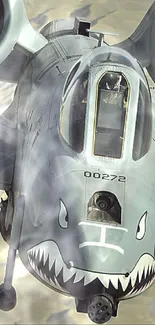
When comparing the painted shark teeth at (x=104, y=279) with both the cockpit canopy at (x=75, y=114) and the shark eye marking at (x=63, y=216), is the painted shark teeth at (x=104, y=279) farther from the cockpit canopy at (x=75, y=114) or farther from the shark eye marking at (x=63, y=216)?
the cockpit canopy at (x=75, y=114)

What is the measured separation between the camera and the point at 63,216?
2609mm

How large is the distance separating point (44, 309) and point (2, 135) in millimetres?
977

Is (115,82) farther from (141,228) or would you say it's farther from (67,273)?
(67,273)

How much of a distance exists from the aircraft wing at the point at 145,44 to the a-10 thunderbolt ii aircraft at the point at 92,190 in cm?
72

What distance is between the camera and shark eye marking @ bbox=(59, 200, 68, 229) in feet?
8.52

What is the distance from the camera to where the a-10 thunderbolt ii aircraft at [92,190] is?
2.56 metres

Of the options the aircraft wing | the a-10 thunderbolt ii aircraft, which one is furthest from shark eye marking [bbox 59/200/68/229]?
the aircraft wing

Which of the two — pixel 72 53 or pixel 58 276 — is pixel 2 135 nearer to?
pixel 72 53

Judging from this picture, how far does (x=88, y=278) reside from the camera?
254cm

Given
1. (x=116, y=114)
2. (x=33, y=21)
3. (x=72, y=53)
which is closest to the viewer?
(x=116, y=114)

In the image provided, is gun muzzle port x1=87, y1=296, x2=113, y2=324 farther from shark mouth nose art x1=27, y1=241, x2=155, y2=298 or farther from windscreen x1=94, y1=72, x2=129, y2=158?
windscreen x1=94, y1=72, x2=129, y2=158

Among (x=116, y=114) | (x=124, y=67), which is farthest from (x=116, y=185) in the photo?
(x=124, y=67)

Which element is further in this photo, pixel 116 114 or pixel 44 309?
pixel 44 309

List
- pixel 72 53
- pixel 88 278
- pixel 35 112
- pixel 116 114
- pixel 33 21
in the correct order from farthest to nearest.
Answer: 1. pixel 33 21
2. pixel 72 53
3. pixel 35 112
4. pixel 116 114
5. pixel 88 278
